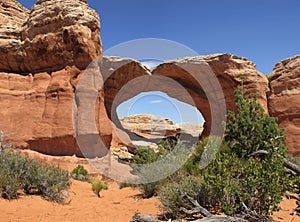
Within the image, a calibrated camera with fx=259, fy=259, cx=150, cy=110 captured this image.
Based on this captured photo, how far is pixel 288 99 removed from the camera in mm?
17391

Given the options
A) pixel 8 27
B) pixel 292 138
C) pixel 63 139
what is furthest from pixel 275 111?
pixel 8 27

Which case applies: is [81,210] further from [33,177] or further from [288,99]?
[288,99]

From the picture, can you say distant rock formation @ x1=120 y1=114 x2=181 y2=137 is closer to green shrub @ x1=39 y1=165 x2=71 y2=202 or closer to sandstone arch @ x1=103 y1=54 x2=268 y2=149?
sandstone arch @ x1=103 y1=54 x2=268 y2=149

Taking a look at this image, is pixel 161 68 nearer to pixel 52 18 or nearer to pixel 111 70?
pixel 111 70

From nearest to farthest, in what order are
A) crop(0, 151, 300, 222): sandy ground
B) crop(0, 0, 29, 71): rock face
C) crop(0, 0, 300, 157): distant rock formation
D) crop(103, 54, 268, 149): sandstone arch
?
crop(0, 151, 300, 222): sandy ground < crop(0, 0, 300, 157): distant rock formation < crop(0, 0, 29, 71): rock face < crop(103, 54, 268, 149): sandstone arch

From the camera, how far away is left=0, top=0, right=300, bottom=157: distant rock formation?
49.3 feet

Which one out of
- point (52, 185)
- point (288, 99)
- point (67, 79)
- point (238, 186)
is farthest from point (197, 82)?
point (238, 186)

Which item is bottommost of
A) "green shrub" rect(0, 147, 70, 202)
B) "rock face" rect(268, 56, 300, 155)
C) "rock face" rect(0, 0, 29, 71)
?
"green shrub" rect(0, 147, 70, 202)

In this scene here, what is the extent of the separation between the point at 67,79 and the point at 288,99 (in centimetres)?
1443

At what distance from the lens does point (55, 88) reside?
1542 centimetres

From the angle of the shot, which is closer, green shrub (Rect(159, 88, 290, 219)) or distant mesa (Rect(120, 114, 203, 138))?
green shrub (Rect(159, 88, 290, 219))

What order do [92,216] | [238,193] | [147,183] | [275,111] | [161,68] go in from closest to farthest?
1. [238,193]
2. [92,216]
3. [147,183]
4. [275,111]
5. [161,68]

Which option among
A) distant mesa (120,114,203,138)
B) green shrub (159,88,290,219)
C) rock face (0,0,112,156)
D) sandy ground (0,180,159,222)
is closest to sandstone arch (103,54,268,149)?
rock face (0,0,112,156)

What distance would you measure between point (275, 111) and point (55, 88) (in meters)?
14.5
